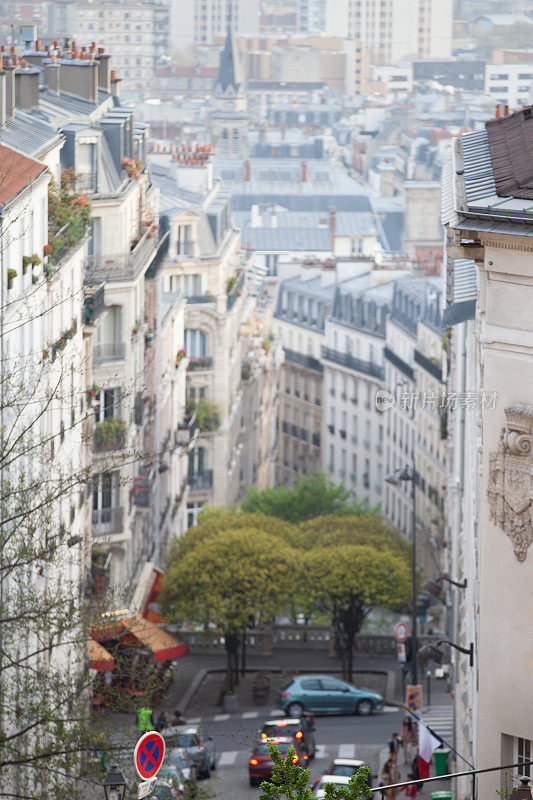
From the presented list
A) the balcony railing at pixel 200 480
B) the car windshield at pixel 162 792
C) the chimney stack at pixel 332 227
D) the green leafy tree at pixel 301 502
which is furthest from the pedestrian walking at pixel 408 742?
the chimney stack at pixel 332 227

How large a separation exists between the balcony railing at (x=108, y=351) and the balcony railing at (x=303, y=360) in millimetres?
65429

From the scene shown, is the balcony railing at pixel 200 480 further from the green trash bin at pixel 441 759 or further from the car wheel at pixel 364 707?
the green trash bin at pixel 441 759

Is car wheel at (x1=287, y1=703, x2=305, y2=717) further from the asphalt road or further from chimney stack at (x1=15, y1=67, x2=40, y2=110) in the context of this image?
chimney stack at (x1=15, y1=67, x2=40, y2=110)

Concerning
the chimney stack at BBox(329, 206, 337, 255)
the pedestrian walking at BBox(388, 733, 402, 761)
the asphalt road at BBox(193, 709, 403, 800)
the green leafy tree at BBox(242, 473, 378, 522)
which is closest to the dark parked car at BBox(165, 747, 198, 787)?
the asphalt road at BBox(193, 709, 403, 800)

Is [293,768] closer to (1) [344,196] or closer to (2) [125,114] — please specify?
(2) [125,114]

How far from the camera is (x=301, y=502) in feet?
259

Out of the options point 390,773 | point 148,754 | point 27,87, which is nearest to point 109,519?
point 390,773

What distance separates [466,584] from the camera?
140 ft

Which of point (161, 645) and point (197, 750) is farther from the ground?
point (197, 750)

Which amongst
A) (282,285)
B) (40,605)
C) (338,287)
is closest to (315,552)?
(40,605)

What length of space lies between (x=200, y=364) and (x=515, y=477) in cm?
5192

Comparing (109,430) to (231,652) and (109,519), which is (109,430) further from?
(231,652)

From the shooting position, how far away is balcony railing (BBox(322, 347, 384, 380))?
4331 inches

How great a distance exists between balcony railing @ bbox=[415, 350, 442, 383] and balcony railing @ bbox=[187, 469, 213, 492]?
15099mm
